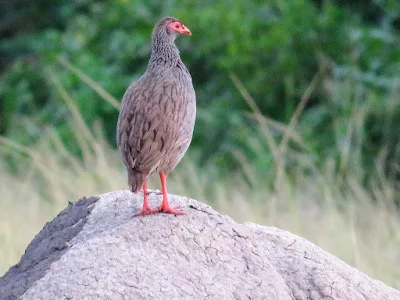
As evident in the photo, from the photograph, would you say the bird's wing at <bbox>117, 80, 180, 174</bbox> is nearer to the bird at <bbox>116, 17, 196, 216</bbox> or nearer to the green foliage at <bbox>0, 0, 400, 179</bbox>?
the bird at <bbox>116, 17, 196, 216</bbox>

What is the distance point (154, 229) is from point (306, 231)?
3.62m

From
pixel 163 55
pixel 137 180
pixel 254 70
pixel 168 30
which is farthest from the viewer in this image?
pixel 254 70

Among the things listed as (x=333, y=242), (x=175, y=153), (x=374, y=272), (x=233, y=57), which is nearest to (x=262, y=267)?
(x=175, y=153)

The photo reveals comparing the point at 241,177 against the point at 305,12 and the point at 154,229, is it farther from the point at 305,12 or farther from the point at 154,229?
the point at 154,229

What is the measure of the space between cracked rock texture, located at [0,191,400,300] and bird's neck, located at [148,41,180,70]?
70 centimetres

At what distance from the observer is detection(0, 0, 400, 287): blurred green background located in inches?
324

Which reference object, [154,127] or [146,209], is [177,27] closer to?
[154,127]

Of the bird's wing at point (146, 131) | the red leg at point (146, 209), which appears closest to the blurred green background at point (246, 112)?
the bird's wing at point (146, 131)

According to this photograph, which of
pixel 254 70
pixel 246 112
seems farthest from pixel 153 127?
pixel 254 70

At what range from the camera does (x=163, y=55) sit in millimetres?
4902

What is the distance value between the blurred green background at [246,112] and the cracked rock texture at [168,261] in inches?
112

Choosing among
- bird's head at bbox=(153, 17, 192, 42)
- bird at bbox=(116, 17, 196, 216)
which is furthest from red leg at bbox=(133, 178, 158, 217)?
bird's head at bbox=(153, 17, 192, 42)

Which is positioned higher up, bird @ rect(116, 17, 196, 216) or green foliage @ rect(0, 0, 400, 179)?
green foliage @ rect(0, 0, 400, 179)

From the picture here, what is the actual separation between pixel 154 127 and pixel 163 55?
60 cm
